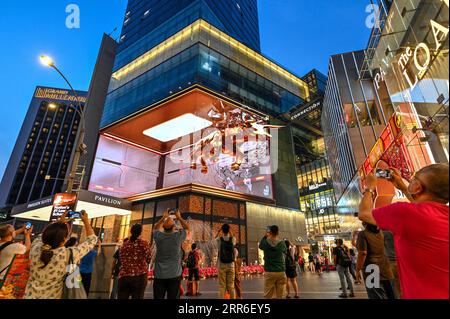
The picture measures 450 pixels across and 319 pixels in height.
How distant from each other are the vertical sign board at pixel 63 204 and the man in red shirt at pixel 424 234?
1115 centimetres

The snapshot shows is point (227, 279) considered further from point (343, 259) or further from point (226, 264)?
point (343, 259)

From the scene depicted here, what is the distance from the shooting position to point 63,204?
1000 centimetres

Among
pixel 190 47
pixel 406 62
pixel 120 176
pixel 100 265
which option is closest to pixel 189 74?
pixel 190 47

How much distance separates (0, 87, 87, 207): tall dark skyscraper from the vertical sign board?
3248 inches

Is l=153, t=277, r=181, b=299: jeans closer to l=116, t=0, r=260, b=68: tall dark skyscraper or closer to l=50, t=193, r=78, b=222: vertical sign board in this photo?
l=50, t=193, r=78, b=222: vertical sign board

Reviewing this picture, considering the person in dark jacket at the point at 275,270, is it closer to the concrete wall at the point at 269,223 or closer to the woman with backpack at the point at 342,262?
the woman with backpack at the point at 342,262

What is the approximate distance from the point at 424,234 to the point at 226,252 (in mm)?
4939

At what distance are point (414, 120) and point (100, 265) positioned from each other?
463 inches

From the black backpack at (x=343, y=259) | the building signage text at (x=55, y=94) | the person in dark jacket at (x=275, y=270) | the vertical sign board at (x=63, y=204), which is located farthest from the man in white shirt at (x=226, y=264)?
the building signage text at (x=55, y=94)

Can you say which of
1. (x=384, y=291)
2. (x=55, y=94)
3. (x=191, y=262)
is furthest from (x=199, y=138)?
(x=55, y=94)

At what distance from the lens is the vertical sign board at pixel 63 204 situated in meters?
Answer: 9.97

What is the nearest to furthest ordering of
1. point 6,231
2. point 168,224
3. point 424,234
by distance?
point 424,234 → point 6,231 → point 168,224

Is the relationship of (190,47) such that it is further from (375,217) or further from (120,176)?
(375,217)

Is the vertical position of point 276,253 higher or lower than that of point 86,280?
higher
